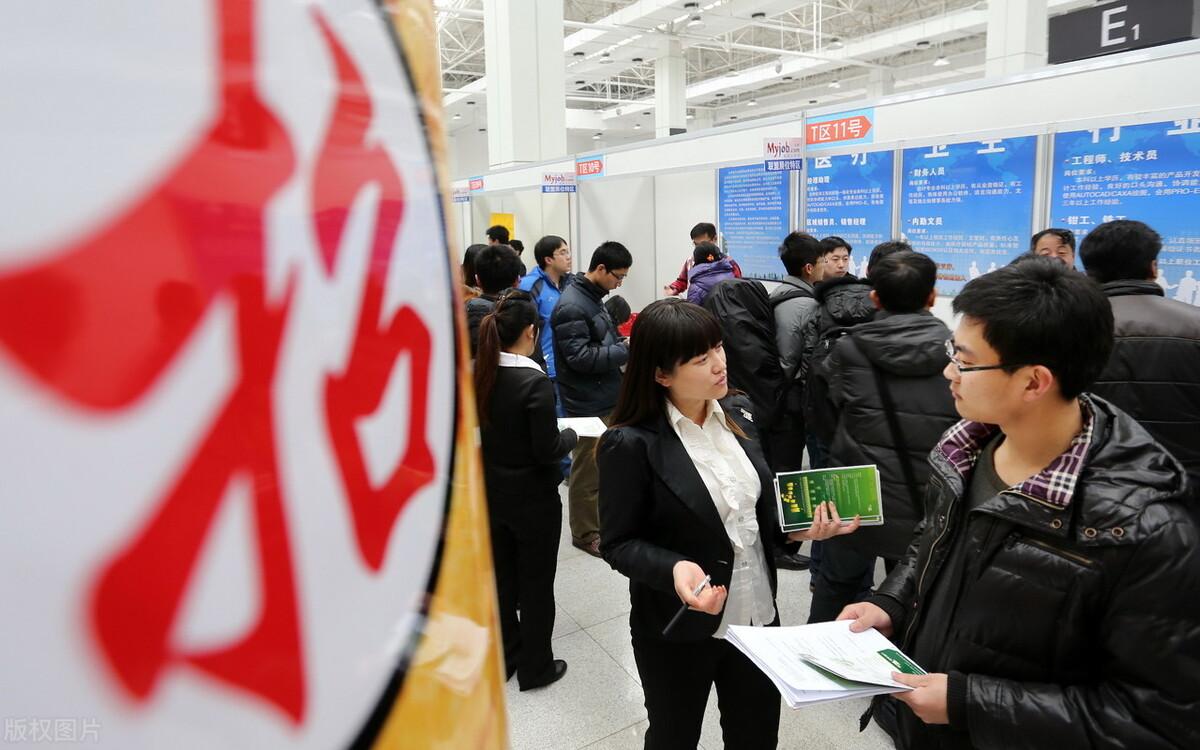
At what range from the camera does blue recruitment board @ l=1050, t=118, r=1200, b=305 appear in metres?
2.99

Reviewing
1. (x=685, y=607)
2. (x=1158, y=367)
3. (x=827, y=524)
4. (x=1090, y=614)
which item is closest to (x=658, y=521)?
(x=685, y=607)

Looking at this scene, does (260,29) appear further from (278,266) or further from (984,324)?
(984,324)

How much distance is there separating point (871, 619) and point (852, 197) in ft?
10.5

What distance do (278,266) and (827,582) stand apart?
2.71 meters

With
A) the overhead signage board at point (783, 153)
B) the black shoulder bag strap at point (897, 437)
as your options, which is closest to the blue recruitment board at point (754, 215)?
the overhead signage board at point (783, 153)

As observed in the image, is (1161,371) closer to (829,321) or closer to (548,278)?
(829,321)

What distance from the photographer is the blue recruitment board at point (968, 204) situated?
355 cm

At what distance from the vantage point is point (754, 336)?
3334 mm

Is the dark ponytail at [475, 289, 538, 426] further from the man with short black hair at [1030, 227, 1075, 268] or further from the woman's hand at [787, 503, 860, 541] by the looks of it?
the man with short black hair at [1030, 227, 1075, 268]

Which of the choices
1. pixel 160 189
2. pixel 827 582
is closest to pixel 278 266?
pixel 160 189

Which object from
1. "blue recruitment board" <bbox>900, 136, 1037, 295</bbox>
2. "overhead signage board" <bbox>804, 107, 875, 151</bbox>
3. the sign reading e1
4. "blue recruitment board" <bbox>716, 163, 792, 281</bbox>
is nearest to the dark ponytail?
"overhead signage board" <bbox>804, 107, 875, 151</bbox>

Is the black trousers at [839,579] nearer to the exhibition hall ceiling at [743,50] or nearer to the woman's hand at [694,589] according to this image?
the woman's hand at [694,589]

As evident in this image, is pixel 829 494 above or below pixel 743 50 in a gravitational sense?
below

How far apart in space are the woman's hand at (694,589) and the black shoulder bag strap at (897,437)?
110 centimetres
